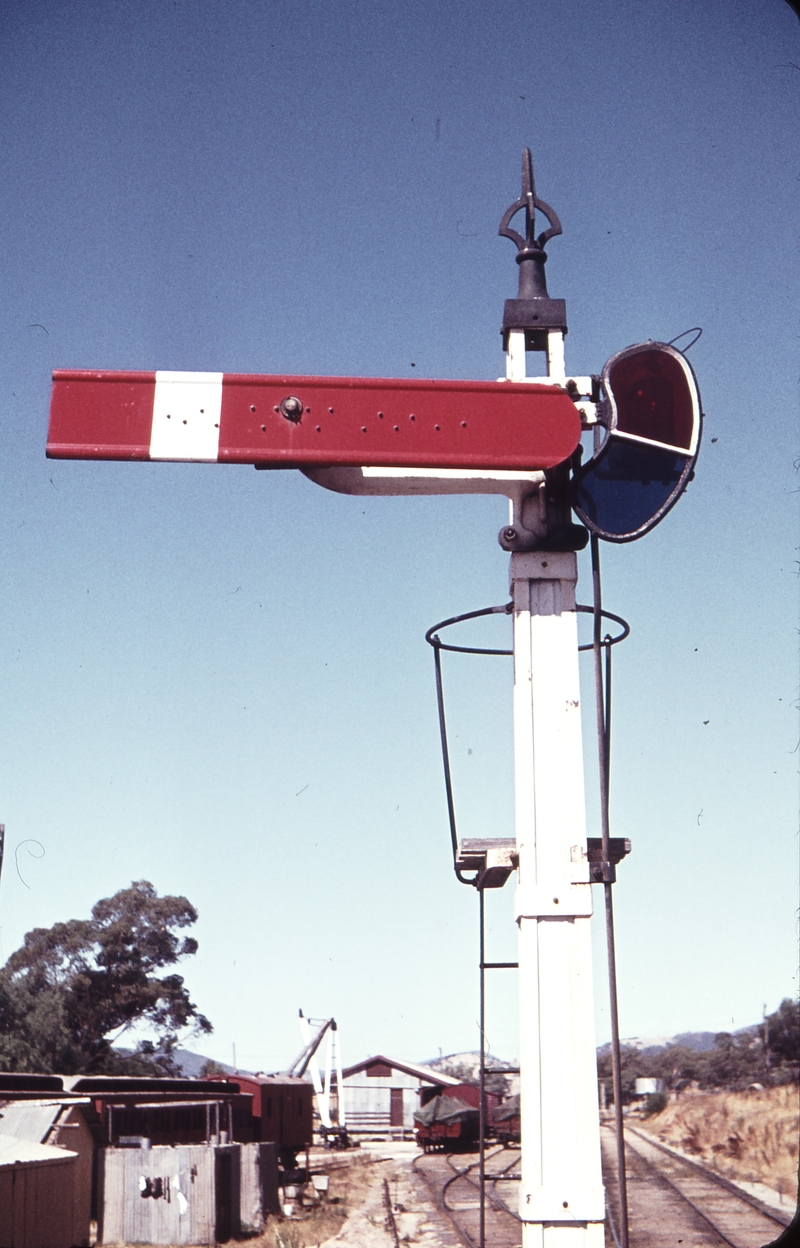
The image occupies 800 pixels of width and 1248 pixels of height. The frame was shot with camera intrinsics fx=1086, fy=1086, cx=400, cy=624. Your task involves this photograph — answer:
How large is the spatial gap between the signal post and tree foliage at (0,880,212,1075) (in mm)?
37521

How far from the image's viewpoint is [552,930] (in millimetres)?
2350

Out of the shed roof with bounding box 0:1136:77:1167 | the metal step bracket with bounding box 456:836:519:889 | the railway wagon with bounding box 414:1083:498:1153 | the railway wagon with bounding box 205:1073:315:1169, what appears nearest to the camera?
the metal step bracket with bounding box 456:836:519:889

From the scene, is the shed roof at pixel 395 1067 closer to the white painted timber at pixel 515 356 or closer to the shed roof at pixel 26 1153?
the shed roof at pixel 26 1153

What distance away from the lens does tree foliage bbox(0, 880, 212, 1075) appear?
120 ft

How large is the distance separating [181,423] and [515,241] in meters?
1.01

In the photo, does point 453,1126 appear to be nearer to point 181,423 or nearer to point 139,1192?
point 139,1192

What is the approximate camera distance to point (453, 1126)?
35.8 meters

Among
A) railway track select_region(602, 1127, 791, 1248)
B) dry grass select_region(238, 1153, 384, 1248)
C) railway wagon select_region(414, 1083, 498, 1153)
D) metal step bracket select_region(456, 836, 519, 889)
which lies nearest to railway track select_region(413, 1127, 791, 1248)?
railway track select_region(602, 1127, 791, 1248)

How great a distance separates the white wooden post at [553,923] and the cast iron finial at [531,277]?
0.57 metres

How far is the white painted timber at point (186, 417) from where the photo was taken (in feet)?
7.98

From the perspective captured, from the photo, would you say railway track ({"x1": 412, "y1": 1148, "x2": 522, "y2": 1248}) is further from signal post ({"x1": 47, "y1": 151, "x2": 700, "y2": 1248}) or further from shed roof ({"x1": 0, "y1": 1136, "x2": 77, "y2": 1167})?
signal post ({"x1": 47, "y1": 151, "x2": 700, "y2": 1248})

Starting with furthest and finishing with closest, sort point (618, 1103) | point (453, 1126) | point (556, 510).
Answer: point (453, 1126), point (556, 510), point (618, 1103)

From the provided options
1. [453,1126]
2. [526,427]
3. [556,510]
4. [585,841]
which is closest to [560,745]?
[585,841]

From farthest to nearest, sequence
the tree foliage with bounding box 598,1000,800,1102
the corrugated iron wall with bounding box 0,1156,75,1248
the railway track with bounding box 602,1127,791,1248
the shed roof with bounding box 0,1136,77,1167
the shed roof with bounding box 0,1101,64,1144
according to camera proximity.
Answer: the tree foliage with bounding box 598,1000,800,1102
the shed roof with bounding box 0,1101,64,1144
the railway track with bounding box 602,1127,791,1248
the shed roof with bounding box 0,1136,77,1167
the corrugated iron wall with bounding box 0,1156,75,1248
